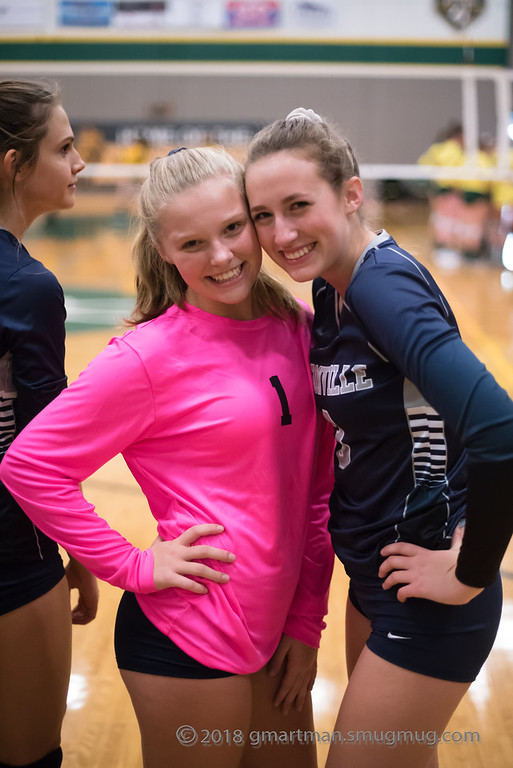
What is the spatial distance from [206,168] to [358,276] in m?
0.38

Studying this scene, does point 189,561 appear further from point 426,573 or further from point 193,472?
point 426,573

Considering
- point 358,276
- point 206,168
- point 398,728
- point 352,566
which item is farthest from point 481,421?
point 206,168

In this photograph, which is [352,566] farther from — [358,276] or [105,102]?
[105,102]

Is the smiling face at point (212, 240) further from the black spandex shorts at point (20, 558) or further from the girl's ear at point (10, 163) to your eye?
the black spandex shorts at point (20, 558)

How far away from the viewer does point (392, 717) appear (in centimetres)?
146

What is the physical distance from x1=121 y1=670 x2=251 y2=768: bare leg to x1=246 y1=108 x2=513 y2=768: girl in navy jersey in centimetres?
22

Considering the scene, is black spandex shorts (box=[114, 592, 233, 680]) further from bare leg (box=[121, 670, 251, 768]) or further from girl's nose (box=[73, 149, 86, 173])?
girl's nose (box=[73, 149, 86, 173])

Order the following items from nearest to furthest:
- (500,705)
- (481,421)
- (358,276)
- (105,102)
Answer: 1. (481,421)
2. (358,276)
3. (500,705)
4. (105,102)

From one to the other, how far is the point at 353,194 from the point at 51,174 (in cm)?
69

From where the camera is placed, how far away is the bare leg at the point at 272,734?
5.61 feet

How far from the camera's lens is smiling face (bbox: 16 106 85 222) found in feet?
5.86

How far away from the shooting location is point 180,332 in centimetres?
158

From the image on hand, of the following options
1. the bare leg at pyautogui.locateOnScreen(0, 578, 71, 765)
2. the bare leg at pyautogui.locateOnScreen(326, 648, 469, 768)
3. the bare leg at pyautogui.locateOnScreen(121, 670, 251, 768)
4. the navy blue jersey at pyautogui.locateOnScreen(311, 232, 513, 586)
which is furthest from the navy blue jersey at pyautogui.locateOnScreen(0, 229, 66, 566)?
the bare leg at pyautogui.locateOnScreen(326, 648, 469, 768)

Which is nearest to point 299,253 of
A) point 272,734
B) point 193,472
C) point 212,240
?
point 212,240
